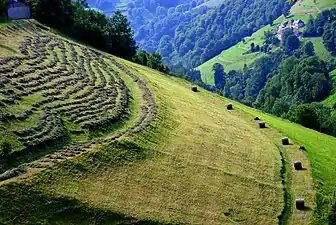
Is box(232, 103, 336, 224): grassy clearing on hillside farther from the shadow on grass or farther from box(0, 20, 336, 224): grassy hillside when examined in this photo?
the shadow on grass

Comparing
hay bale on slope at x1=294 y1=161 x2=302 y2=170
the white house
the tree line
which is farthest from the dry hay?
hay bale on slope at x1=294 y1=161 x2=302 y2=170

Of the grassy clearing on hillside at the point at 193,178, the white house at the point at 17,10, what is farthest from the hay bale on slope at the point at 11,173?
the white house at the point at 17,10

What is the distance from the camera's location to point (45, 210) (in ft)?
109

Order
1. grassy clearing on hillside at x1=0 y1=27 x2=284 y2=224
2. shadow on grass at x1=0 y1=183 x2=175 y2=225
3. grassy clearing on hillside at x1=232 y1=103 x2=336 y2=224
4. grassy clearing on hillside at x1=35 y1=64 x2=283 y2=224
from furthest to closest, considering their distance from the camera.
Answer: grassy clearing on hillside at x1=232 y1=103 x2=336 y2=224 < grassy clearing on hillside at x1=35 y1=64 x2=283 y2=224 < grassy clearing on hillside at x1=0 y1=27 x2=284 y2=224 < shadow on grass at x1=0 y1=183 x2=175 y2=225

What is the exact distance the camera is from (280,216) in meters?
41.0

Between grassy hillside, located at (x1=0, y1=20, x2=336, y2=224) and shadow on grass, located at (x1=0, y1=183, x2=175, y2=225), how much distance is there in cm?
6

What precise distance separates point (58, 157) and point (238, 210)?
13.8 m

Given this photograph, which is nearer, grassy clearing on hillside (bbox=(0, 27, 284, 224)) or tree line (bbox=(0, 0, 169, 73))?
grassy clearing on hillside (bbox=(0, 27, 284, 224))

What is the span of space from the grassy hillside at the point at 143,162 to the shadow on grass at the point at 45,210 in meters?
0.06

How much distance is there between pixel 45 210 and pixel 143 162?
10.8 metres

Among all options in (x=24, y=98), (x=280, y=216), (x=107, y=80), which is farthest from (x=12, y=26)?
(x=280, y=216)

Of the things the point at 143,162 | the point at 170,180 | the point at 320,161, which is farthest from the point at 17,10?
the point at 320,161

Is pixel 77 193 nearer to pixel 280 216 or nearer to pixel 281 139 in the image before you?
pixel 280 216

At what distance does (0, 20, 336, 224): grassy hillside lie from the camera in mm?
35000
